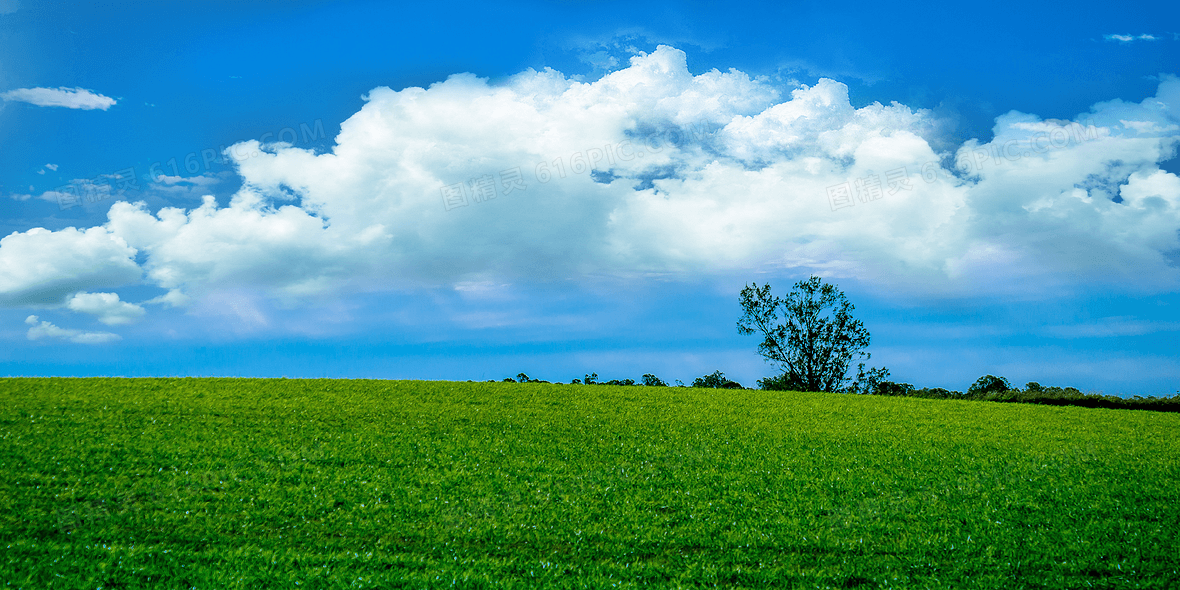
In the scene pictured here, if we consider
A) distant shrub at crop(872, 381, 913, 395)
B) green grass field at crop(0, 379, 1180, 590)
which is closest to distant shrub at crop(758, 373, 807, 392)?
distant shrub at crop(872, 381, 913, 395)

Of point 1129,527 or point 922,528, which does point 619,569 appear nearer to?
point 922,528

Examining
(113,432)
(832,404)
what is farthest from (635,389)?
(113,432)

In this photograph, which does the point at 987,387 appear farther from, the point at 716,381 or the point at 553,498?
the point at 553,498

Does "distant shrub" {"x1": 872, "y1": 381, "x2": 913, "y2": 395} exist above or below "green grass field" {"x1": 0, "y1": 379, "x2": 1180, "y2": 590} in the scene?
above

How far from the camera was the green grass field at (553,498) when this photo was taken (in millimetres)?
12281

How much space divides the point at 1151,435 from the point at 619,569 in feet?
76.9

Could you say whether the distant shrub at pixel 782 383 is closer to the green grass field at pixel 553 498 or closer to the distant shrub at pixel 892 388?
the distant shrub at pixel 892 388

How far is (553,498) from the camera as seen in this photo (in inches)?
609

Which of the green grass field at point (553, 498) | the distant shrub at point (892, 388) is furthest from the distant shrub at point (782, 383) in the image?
the green grass field at point (553, 498)

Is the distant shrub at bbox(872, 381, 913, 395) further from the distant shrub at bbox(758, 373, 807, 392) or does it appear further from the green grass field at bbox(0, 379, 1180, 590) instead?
the green grass field at bbox(0, 379, 1180, 590)

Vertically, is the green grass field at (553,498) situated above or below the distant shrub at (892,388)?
below

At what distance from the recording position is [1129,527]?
14422 mm

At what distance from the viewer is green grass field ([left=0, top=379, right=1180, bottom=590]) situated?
12281 mm

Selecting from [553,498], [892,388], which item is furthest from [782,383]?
[553,498]
